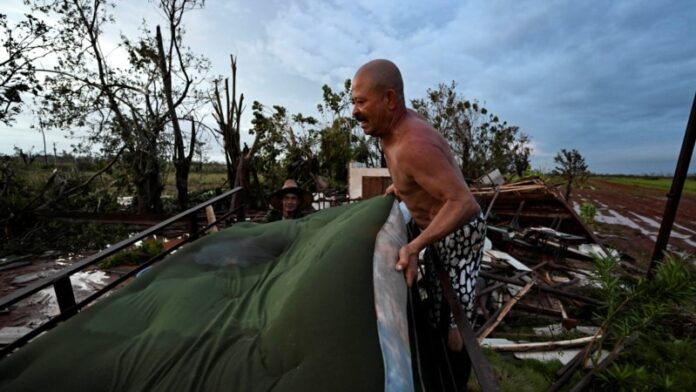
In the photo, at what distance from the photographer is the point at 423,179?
1211mm

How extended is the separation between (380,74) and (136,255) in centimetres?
532

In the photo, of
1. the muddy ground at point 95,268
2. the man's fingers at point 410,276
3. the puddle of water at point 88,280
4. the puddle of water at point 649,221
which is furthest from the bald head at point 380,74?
the puddle of water at point 649,221

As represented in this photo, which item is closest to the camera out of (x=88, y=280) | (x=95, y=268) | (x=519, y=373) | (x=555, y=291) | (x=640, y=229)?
(x=519, y=373)

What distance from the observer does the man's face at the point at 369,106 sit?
1.29 metres

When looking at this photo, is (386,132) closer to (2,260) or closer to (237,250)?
(237,250)

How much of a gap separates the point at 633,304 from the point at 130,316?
10.3ft

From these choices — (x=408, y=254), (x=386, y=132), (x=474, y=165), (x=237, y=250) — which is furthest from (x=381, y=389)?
(x=474, y=165)

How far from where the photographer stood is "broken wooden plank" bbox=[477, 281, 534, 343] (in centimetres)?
317

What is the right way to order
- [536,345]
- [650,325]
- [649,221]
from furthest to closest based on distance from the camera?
[649,221]
[536,345]
[650,325]

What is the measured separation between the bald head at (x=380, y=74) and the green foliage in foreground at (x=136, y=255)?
4993 mm

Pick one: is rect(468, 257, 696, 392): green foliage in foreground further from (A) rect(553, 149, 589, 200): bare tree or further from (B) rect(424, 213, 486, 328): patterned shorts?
(A) rect(553, 149, 589, 200): bare tree

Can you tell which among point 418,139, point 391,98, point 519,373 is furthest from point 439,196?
point 519,373

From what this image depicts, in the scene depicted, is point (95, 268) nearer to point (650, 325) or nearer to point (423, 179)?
point (423, 179)

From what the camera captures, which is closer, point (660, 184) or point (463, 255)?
point (463, 255)
